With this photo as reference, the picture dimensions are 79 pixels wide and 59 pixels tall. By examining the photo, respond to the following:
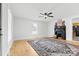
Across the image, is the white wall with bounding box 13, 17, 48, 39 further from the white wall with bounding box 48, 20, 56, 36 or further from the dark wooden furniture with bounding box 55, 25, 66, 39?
the dark wooden furniture with bounding box 55, 25, 66, 39

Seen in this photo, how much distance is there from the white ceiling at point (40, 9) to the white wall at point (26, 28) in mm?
151

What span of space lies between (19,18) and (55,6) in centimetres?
110

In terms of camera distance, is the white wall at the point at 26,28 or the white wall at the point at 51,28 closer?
the white wall at the point at 26,28

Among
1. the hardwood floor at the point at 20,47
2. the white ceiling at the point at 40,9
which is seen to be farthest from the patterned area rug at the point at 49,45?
the white ceiling at the point at 40,9

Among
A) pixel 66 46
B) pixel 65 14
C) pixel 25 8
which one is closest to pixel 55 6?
pixel 65 14

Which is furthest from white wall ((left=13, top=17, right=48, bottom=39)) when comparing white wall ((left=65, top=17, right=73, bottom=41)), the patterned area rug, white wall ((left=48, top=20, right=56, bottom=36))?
white wall ((left=65, top=17, right=73, bottom=41))

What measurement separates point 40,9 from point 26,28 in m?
0.72

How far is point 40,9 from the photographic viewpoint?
10.2ft

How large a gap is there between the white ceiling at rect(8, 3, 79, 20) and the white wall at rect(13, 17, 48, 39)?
0.15 metres

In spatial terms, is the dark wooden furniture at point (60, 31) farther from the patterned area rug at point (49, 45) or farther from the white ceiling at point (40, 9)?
the white ceiling at point (40, 9)

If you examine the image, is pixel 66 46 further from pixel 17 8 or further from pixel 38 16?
pixel 17 8

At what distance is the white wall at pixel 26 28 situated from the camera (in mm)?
3164

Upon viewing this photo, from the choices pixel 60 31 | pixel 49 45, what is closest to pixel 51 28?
pixel 60 31

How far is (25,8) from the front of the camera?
2.99 m
